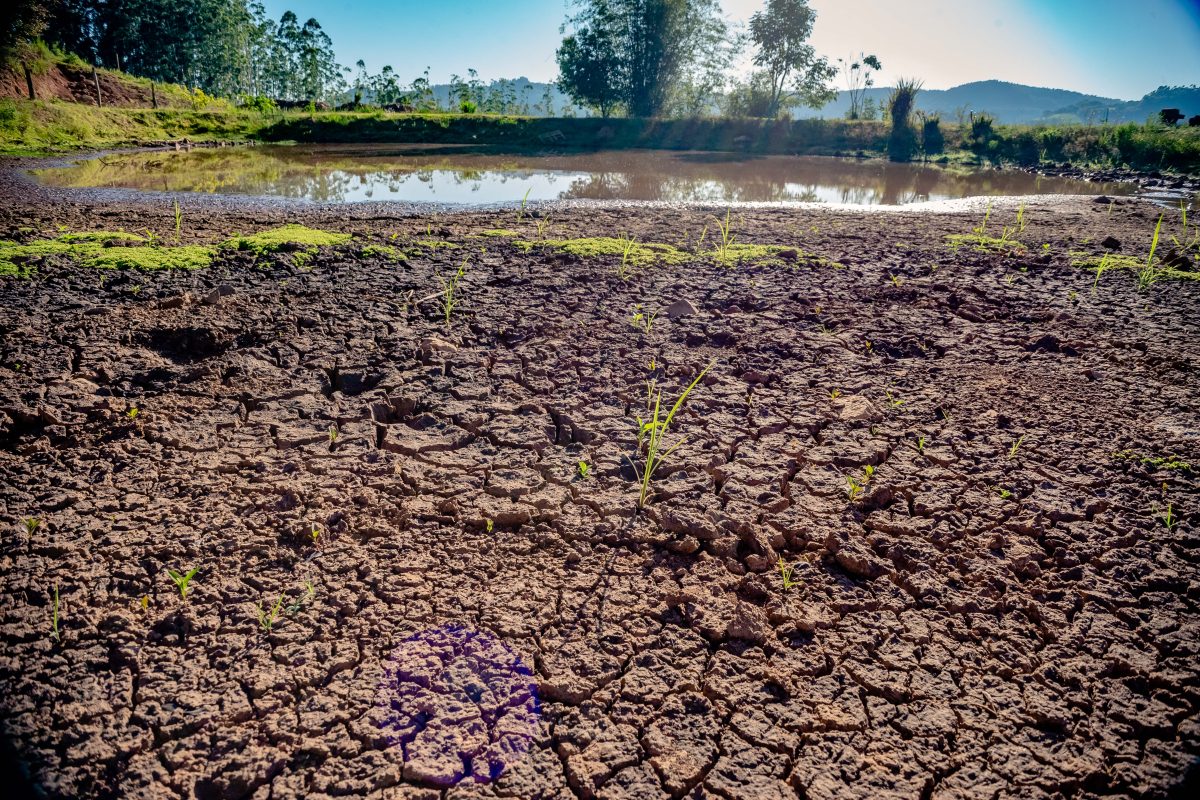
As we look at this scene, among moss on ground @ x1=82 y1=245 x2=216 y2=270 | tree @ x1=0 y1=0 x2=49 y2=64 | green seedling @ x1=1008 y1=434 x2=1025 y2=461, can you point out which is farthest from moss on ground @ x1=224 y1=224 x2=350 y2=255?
tree @ x1=0 y1=0 x2=49 y2=64

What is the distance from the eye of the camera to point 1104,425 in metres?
2.84

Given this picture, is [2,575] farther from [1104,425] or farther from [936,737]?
[1104,425]

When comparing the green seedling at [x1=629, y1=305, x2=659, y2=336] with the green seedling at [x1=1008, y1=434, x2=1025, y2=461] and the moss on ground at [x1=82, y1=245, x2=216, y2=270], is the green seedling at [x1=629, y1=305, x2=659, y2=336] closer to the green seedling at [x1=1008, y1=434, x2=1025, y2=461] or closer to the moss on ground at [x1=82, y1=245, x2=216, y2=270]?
the green seedling at [x1=1008, y1=434, x2=1025, y2=461]

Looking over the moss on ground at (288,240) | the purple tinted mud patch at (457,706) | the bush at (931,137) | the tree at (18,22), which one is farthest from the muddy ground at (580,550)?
the tree at (18,22)

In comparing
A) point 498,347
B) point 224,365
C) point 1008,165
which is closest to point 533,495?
point 498,347

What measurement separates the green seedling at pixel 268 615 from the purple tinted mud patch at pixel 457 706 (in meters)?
0.37

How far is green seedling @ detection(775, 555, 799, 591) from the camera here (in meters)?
1.97

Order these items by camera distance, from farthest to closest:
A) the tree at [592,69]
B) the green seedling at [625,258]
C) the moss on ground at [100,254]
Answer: the tree at [592,69] < the green seedling at [625,258] < the moss on ground at [100,254]

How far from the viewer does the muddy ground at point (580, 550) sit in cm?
146

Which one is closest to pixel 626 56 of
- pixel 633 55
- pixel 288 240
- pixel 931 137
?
pixel 633 55

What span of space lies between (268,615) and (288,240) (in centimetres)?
400

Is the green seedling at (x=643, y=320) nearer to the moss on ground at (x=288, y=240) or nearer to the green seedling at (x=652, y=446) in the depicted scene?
the green seedling at (x=652, y=446)

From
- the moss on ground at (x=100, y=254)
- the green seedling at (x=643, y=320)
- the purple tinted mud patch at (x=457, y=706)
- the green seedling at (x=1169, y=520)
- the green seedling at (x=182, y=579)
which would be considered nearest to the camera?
the purple tinted mud patch at (x=457, y=706)

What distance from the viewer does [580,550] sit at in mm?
2100
